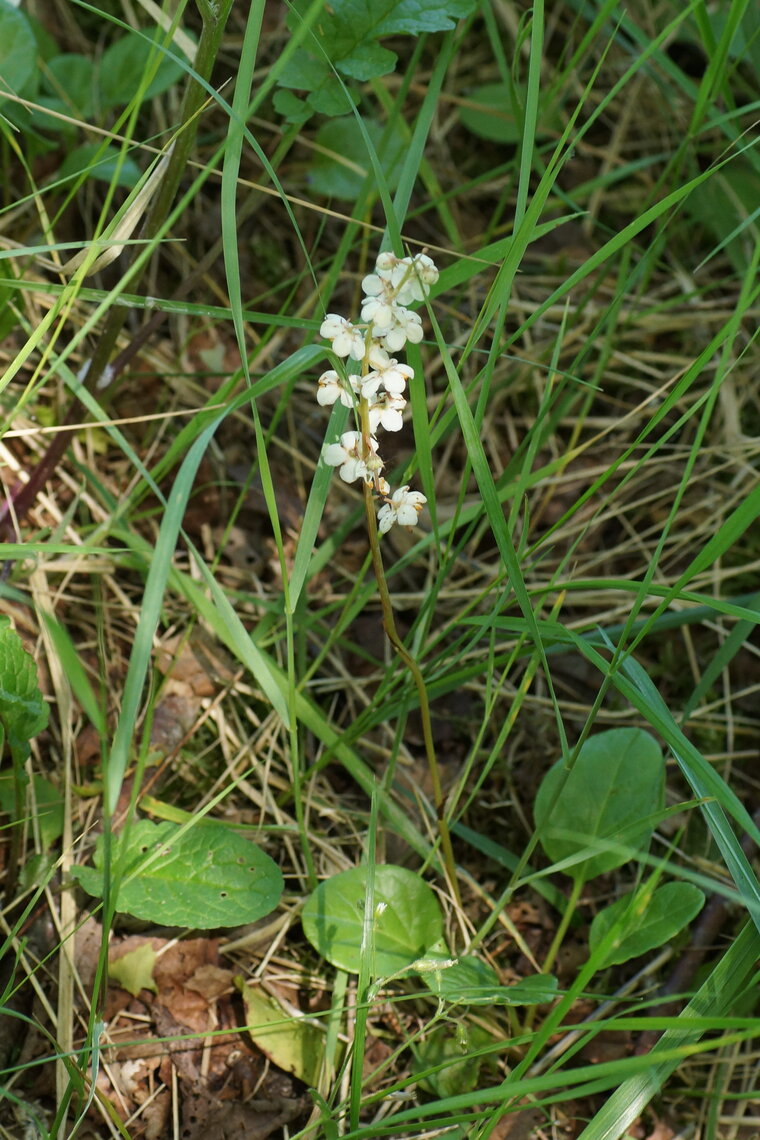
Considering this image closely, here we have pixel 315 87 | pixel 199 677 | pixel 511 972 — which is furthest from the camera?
pixel 199 677

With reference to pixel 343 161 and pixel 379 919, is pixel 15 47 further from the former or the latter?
pixel 379 919

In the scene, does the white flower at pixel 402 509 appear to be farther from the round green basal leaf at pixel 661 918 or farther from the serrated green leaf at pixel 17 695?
the round green basal leaf at pixel 661 918

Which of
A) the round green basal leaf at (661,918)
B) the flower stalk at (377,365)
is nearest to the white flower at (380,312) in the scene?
the flower stalk at (377,365)

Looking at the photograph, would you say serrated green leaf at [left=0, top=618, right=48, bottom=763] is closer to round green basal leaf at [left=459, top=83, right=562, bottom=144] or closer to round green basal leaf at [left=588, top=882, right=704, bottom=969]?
round green basal leaf at [left=588, top=882, right=704, bottom=969]

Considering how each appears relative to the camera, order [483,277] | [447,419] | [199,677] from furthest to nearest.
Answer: [483,277]
[199,677]
[447,419]

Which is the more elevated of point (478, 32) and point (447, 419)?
point (478, 32)

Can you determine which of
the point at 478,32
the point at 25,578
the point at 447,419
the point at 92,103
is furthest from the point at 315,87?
the point at 478,32

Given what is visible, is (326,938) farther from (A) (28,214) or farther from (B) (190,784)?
(A) (28,214)
